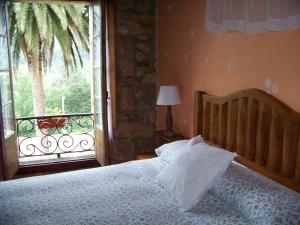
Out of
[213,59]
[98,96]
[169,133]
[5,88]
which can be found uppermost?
[213,59]

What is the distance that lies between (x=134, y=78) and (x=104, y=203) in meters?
2.07

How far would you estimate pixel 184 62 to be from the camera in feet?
9.71

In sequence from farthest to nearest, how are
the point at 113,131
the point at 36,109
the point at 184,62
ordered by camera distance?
the point at 36,109, the point at 113,131, the point at 184,62

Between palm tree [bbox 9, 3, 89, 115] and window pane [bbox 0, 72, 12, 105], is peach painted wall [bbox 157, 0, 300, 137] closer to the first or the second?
window pane [bbox 0, 72, 12, 105]

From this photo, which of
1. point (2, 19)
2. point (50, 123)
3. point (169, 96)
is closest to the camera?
point (169, 96)

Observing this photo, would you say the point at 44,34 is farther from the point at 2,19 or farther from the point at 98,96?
the point at 98,96

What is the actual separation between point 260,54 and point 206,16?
2.25ft

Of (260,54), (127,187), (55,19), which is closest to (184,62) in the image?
(260,54)

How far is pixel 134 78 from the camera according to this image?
11.6 ft

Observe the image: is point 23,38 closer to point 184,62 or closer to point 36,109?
point 36,109

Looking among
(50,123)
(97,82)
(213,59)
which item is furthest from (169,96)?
(50,123)

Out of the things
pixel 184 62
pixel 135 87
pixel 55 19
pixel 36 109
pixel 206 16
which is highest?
pixel 55 19

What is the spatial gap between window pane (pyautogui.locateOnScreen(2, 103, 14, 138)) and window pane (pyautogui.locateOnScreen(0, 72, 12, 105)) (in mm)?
76

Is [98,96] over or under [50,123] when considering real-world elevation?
over
